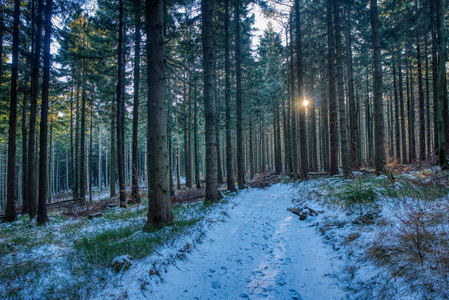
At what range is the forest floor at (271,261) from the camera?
8.42ft

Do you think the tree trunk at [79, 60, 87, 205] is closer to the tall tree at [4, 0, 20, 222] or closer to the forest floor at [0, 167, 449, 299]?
the tall tree at [4, 0, 20, 222]

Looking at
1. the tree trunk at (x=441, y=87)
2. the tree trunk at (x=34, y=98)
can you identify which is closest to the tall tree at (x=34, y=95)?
the tree trunk at (x=34, y=98)

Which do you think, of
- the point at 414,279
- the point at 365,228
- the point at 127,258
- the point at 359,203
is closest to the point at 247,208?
the point at 359,203

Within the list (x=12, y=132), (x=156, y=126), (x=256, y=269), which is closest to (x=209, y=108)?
(x=156, y=126)

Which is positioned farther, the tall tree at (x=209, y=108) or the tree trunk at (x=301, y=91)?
the tree trunk at (x=301, y=91)

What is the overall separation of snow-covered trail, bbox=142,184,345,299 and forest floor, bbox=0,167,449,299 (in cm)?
2

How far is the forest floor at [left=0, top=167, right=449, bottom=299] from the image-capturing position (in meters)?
2.57

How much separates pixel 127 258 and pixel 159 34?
17.4 ft

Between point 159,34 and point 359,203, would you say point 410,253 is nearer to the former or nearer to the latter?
point 359,203

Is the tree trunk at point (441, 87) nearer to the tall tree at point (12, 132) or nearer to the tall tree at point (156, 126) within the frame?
the tall tree at point (156, 126)

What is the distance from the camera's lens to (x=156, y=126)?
5113 mm

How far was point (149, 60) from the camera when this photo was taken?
5289mm

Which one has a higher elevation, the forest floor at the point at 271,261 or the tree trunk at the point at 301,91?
the tree trunk at the point at 301,91

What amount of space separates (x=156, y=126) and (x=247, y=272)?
3.91 m
